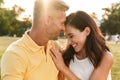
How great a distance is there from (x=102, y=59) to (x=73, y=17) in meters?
0.53

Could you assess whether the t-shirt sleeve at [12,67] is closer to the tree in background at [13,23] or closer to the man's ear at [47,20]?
the man's ear at [47,20]

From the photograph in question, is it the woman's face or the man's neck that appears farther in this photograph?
the woman's face

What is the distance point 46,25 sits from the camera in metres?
3.48

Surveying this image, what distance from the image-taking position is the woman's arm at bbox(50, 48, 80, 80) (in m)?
3.71

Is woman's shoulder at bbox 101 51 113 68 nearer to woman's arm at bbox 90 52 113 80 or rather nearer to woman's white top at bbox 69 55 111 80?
woman's arm at bbox 90 52 113 80

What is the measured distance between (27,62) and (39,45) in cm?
23

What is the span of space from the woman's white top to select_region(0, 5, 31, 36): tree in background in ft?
203

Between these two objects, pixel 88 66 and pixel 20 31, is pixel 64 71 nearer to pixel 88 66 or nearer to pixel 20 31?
pixel 88 66

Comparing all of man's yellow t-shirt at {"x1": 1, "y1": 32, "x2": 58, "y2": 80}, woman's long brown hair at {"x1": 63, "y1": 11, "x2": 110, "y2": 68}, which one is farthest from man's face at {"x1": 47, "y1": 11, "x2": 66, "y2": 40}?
woman's long brown hair at {"x1": 63, "y1": 11, "x2": 110, "y2": 68}

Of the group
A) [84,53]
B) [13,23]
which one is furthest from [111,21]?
[84,53]

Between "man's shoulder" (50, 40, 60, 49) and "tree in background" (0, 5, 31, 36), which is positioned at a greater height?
"man's shoulder" (50, 40, 60, 49)

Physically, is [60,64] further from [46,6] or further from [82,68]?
[46,6]

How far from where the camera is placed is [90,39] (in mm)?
4102

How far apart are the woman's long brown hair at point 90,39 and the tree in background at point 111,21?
68.5 meters
